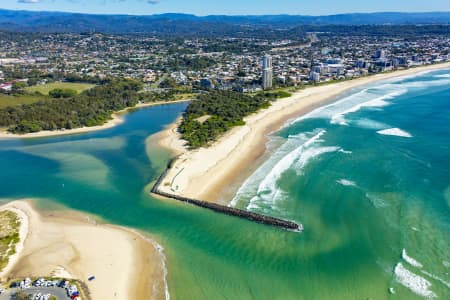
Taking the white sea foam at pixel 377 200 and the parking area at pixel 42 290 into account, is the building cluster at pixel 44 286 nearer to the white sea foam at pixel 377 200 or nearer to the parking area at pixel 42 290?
the parking area at pixel 42 290

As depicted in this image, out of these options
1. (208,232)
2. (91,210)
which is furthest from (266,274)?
(91,210)

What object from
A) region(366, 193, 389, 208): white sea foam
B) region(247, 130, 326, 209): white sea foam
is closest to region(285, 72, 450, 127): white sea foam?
region(247, 130, 326, 209): white sea foam

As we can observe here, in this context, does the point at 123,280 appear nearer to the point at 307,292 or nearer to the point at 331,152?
the point at 307,292

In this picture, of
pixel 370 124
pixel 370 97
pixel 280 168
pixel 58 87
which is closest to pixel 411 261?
pixel 280 168

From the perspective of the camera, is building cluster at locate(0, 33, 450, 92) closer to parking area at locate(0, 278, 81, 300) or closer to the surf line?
the surf line

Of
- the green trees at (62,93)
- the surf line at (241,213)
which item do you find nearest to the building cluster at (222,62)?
the green trees at (62,93)

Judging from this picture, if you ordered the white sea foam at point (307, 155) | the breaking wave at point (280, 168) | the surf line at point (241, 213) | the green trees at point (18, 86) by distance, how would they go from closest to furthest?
1. the surf line at point (241, 213)
2. the breaking wave at point (280, 168)
3. the white sea foam at point (307, 155)
4. the green trees at point (18, 86)

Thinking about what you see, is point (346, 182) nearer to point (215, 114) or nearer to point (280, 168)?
point (280, 168)

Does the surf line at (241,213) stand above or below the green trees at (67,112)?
below
